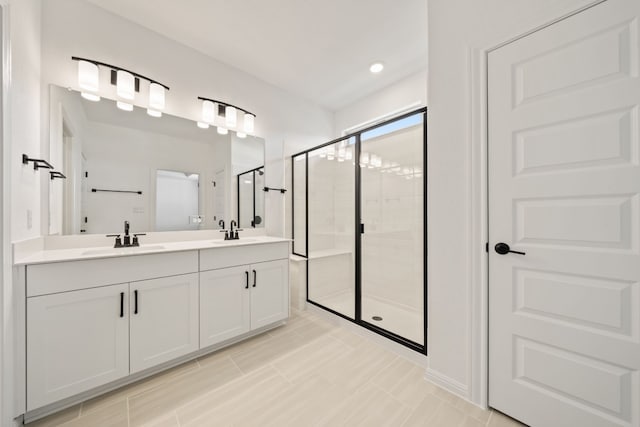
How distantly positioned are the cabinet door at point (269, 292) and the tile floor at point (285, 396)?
10.9 inches

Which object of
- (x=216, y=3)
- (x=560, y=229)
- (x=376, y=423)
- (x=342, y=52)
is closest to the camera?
(x=560, y=229)

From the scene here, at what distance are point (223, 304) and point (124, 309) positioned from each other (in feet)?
2.09

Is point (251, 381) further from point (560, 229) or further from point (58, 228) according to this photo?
point (560, 229)

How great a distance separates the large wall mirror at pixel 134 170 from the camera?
5.62 feet

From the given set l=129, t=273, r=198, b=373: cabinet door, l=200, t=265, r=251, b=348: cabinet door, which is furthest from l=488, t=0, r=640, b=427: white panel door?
l=129, t=273, r=198, b=373: cabinet door

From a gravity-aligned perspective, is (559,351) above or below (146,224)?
below

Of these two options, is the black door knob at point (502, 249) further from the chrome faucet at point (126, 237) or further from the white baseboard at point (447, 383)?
the chrome faucet at point (126, 237)

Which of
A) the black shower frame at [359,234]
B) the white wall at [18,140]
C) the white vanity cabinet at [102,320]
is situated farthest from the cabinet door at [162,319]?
the black shower frame at [359,234]

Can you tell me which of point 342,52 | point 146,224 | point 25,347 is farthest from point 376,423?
point 342,52

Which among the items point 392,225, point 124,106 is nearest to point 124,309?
point 124,106

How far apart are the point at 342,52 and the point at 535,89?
1.73 metres

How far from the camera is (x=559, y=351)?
1.17 metres

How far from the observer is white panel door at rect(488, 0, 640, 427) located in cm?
102

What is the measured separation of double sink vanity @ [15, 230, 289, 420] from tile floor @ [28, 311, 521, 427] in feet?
0.47
